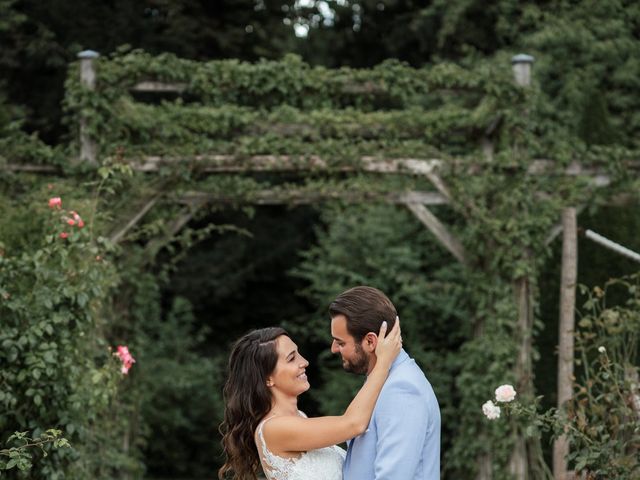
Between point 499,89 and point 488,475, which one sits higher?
point 499,89

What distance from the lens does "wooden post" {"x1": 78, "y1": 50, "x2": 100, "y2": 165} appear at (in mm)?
7863

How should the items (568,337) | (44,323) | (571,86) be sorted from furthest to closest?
(571,86) < (568,337) < (44,323)

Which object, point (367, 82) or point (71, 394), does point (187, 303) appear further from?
point (71, 394)

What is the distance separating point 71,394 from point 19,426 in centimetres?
30

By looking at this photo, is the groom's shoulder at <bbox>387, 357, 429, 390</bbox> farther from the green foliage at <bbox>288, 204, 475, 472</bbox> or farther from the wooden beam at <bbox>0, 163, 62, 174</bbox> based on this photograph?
the green foliage at <bbox>288, 204, 475, 472</bbox>

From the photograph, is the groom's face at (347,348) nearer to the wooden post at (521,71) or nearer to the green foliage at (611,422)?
the green foliage at (611,422)

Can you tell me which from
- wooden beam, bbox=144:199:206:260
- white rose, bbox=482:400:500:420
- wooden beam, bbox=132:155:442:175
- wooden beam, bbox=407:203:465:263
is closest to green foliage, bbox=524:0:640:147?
wooden beam, bbox=407:203:465:263

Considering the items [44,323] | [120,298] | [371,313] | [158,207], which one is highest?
[371,313]

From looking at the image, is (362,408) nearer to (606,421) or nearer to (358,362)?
(358,362)

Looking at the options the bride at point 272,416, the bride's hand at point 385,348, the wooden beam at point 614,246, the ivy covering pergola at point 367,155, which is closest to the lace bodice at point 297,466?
the bride at point 272,416

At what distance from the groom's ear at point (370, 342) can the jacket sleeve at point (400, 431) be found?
14 cm

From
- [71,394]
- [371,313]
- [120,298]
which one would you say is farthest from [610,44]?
[371,313]

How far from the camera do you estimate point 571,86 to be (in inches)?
460

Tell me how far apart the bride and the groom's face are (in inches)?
8.8
